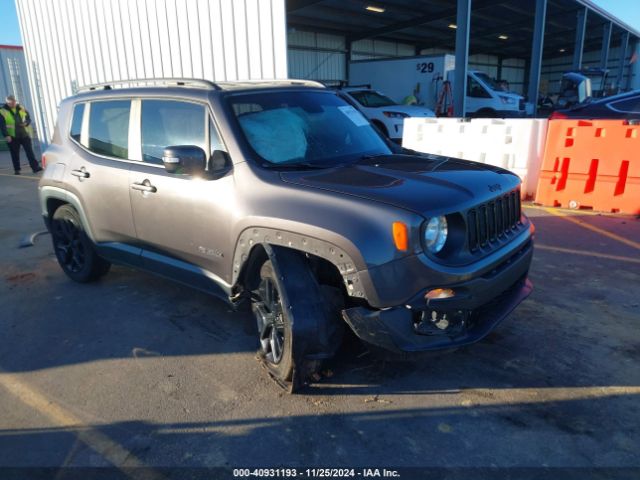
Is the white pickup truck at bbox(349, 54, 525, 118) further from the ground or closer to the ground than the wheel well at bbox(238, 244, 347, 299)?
further from the ground

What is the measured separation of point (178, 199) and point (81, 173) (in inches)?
57.8

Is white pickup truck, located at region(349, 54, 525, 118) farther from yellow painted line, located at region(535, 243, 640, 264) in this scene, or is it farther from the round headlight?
the round headlight

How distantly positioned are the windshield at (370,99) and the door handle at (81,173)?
38.0 feet

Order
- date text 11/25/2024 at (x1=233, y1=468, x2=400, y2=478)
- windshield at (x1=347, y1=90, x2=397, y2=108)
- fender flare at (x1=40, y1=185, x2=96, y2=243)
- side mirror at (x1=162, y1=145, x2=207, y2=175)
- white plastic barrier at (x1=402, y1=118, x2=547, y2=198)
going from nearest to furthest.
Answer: date text 11/25/2024 at (x1=233, y1=468, x2=400, y2=478) < side mirror at (x1=162, y1=145, x2=207, y2=175) < fender flare at (x1=40, y1=185, x2=96, y2=243) < white plastic barrier at (x1=402, y1=118, x2=547, y2=198) < windshield at (x1=347, y1=90, x2=397, y2=108)

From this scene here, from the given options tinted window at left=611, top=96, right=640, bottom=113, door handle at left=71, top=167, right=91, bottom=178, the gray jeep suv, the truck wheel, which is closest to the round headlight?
the gray jeep suv

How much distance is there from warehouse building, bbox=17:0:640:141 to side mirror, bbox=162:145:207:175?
6171mm

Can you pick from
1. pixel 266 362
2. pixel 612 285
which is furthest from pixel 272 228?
pixel 612 285

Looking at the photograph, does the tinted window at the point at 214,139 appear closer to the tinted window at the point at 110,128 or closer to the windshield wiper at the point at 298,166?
the windshield wiper at the point at 298,166

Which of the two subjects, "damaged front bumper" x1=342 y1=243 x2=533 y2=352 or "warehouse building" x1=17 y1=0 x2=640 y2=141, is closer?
"damaged front bumper" x1=342 y1=243 x2=533 y2=352

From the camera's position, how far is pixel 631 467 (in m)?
2.31

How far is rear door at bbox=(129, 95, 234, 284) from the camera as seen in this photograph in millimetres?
3336

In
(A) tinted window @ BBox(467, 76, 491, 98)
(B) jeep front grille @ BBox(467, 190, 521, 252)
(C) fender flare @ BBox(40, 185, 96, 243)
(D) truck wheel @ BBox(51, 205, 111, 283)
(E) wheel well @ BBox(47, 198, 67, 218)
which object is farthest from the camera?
(A) tinted window @ BBox(467, 76, 491, 98)

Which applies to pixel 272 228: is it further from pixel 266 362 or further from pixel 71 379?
pixel 71 379

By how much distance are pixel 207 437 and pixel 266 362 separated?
2.25 feet
